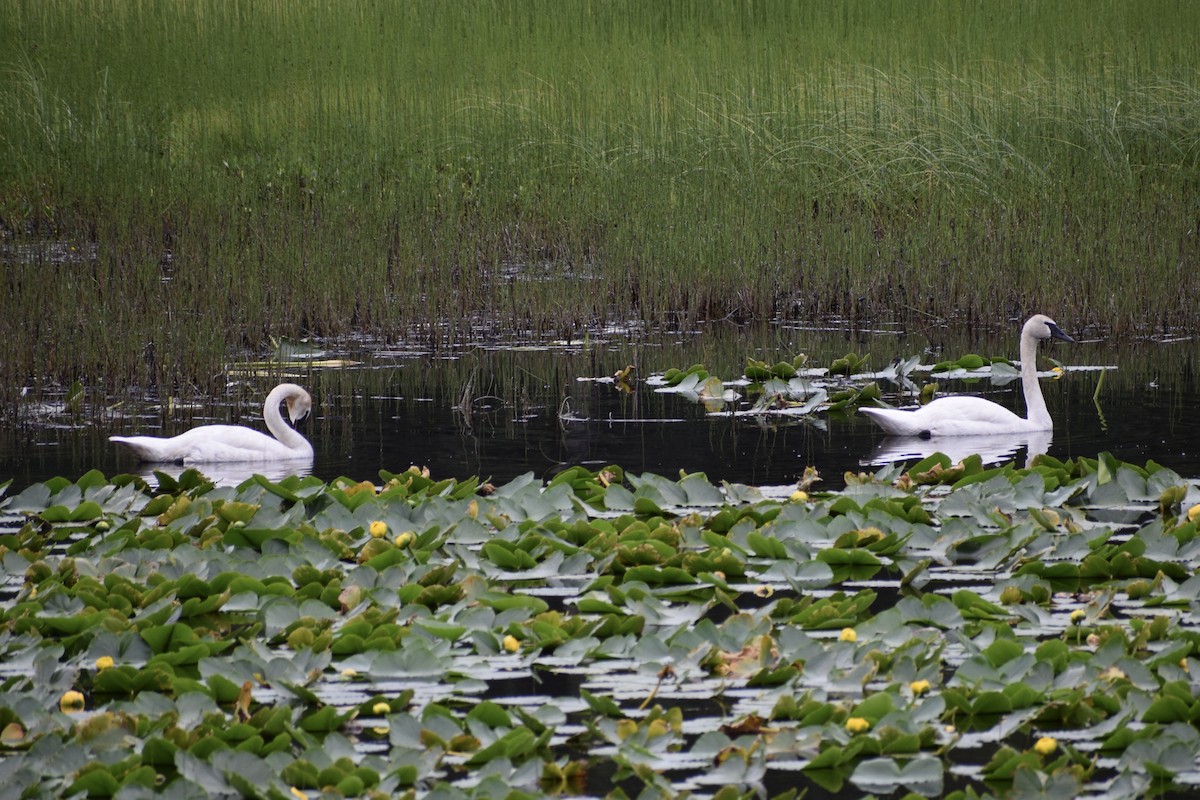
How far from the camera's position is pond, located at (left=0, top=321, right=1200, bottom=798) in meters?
3.36

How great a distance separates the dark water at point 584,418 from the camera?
6.95 meters

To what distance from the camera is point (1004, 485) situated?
A: 5.69 m

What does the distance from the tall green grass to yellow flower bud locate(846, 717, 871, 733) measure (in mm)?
5779

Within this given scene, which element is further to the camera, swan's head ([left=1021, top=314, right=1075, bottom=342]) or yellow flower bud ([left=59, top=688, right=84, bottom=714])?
swan's head ([left=1021, top=314, right=1075, bottom=342])

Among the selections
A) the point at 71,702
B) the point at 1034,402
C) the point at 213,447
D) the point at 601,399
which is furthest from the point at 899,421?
the point at 71,702

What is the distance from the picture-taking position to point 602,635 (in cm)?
421

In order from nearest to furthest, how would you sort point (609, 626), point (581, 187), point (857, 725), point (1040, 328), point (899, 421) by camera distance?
1. point (857, 725)
2. point (609, 626)
3. point (899, 421)
4. point (1040, 328)
5. point (581, 187)

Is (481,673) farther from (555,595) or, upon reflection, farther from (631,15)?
(631,15)

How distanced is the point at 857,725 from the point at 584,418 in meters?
4.59

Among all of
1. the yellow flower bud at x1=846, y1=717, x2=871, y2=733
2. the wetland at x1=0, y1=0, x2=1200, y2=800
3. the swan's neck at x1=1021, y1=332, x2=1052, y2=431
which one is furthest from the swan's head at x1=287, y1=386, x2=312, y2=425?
the yellow flower bud at x1=846, y1=717, x2=871, y2=733

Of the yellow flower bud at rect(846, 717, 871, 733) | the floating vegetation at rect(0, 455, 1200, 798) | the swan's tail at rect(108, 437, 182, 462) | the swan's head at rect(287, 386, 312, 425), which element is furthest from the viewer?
the swan's head at rect(287, 386, 312, 425)

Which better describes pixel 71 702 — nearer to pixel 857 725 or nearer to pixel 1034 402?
pixel 857 725

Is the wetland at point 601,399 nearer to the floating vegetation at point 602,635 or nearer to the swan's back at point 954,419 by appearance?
the floating vegetation at point 602,635

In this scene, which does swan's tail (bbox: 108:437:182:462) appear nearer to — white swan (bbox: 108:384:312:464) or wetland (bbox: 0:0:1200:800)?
white swan (bbox: 108:384:312:464)
